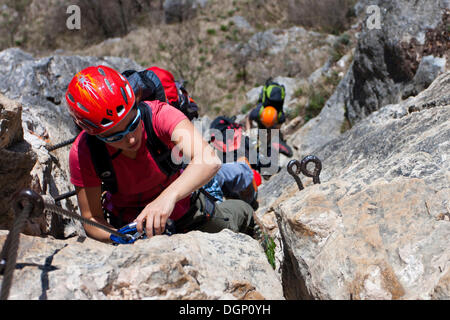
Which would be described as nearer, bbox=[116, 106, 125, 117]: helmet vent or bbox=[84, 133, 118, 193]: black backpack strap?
bbox=[116, 106, 125, 117]: helmet vent

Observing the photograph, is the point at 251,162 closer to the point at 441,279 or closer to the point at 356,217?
the point at 356,217

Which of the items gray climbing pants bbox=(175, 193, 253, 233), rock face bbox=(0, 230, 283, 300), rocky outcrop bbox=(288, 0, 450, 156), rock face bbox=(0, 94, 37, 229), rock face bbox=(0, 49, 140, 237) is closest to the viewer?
rock face bbox=(0, 230, 283, 300)

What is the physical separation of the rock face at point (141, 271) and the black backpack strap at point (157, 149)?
0.66m

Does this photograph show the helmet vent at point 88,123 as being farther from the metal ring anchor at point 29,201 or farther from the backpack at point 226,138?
the backpack at point 226,138

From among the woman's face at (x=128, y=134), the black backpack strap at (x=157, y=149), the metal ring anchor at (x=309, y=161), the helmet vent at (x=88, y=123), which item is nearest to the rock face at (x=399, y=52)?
the metal ring anchor at (x=309, y=161)

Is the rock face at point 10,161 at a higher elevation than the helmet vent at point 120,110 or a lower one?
lower

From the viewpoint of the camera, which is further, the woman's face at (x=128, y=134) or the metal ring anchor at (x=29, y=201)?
the woman's face at (x=128, y=134)

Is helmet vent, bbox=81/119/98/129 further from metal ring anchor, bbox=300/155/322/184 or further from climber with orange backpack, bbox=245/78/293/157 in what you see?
climber with orange backpack, bbox=245/78/293/157

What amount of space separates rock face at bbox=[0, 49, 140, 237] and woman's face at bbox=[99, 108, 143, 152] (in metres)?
0.90

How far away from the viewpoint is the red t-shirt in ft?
7.50

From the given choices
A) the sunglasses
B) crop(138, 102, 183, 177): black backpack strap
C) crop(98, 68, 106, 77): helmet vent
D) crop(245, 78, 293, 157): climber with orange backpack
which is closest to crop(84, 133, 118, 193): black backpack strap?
the sunglasses

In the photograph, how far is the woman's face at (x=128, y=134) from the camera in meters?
2.15

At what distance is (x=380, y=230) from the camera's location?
174cm

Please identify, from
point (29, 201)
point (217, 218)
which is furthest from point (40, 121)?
point (29, 201)
